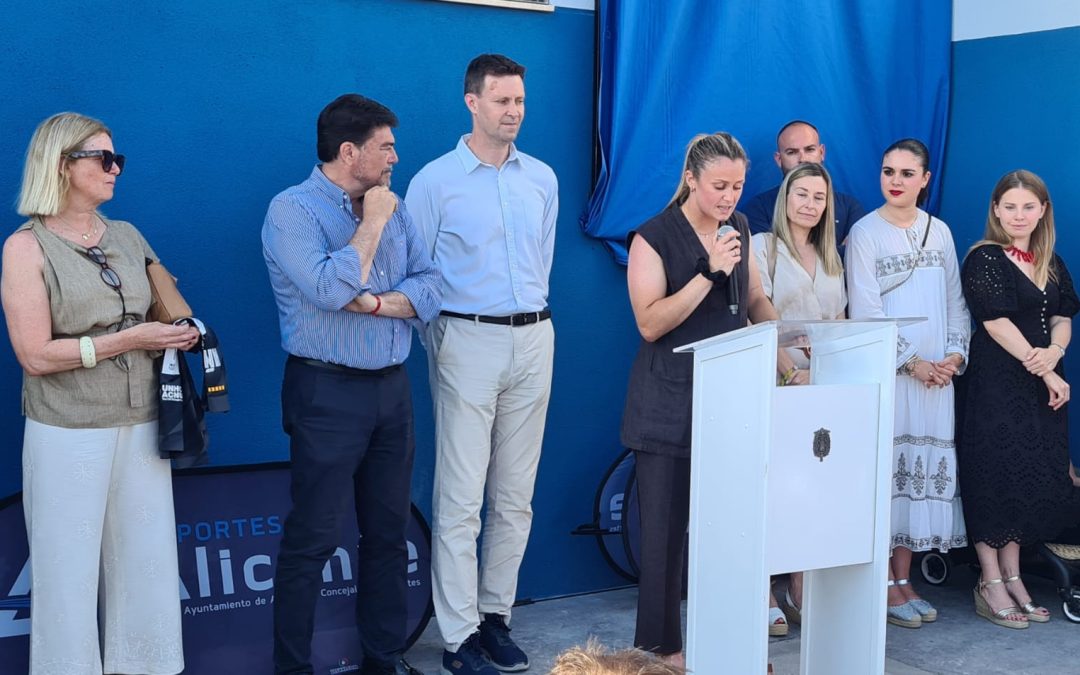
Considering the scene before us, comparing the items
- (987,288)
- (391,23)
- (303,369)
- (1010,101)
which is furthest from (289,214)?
(1010,101)

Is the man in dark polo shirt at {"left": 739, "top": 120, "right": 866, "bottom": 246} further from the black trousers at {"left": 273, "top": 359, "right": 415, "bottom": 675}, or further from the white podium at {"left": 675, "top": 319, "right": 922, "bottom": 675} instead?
the black trousers at {"left": 273, "top": 359, "right": 415, "bottom": 675}

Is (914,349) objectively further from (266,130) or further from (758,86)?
(266,130)

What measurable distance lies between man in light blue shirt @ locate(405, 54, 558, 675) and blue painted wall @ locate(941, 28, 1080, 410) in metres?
2.42

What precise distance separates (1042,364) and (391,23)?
8.65ft

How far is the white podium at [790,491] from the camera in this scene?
9.45 ft

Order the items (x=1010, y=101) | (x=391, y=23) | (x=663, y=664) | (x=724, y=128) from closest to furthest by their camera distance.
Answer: (x=663, y=664) < (x=391, y=23) < (x=724, y=128) < (x=1010, y=101)

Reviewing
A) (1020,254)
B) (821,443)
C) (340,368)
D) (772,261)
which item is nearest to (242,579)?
(340,368)

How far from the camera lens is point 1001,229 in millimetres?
4461

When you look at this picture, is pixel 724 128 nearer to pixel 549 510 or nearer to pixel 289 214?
pixel 549 510

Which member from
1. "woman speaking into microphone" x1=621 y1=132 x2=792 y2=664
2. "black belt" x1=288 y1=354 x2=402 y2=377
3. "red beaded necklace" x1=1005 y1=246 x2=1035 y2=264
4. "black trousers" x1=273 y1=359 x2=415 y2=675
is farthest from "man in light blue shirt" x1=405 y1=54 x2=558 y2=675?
"red beaded necklace" x1=1005 y1=246 x2=1035 y2=264


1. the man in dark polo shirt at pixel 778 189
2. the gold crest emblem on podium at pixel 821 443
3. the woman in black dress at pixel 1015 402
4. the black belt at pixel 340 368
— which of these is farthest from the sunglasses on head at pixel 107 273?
the woman in black dress at pixel 1015 402

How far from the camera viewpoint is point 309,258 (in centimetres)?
319

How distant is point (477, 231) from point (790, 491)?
1336mm

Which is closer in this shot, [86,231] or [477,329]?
[86,231]
